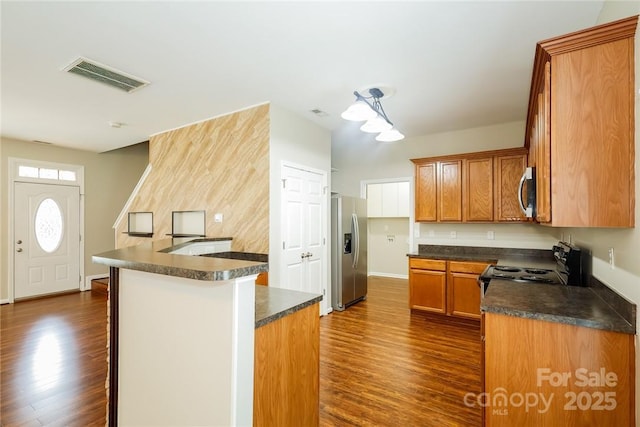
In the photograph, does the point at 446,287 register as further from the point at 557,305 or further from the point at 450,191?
the point at 557,305

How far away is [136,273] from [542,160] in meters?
2.31

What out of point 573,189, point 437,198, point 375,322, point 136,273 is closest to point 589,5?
point 573,189

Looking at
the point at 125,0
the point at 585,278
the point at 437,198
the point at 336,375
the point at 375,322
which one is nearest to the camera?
the point at 125,0

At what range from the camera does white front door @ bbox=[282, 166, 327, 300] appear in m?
3.87

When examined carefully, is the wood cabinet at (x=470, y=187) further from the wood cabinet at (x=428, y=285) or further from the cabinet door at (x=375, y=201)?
the cabinet door at (x=375, y=201)

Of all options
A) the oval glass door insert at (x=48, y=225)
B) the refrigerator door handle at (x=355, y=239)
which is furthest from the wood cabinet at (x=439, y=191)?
the oval glass door insert at (x=48, y=225)

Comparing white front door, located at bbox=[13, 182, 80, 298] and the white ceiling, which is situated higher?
the white ceiling

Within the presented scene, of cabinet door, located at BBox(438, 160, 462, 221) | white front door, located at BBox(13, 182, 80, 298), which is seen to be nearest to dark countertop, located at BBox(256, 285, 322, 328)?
cabinet door, located at BBox(438, 160, 462, 221)

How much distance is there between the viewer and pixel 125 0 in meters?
1.95

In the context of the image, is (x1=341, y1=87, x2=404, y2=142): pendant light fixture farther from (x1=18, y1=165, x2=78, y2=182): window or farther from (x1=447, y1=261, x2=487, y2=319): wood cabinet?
(x1=18, y1=165, x2=78, y2=182): window

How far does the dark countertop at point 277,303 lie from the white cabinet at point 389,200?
5.38 meters

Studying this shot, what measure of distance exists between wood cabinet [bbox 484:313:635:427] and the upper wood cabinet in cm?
55

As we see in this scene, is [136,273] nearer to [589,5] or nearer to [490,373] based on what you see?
[490,373]

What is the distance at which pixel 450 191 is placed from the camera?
4.48 m
